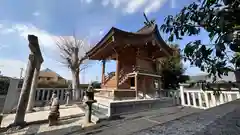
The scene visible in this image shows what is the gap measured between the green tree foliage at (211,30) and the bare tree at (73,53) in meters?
9.83

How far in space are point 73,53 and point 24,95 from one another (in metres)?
7.85

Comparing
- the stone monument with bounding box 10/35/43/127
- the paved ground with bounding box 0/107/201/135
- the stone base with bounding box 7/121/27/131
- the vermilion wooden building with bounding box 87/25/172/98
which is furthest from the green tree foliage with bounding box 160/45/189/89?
the stone base with bounding box 7/121/27/131

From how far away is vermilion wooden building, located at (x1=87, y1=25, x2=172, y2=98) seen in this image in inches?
213

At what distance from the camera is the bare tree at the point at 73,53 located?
10.3 metres

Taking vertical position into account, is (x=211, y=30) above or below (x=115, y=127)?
above

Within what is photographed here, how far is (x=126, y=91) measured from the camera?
5805 mm

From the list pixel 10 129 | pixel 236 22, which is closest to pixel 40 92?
pixel 10 129

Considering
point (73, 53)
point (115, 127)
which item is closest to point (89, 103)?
point (115, 127)

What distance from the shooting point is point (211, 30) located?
764mm

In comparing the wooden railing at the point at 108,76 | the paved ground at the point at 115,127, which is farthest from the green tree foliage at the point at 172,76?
the paved ground at the point at 115,127

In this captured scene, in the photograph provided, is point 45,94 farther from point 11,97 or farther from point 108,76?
point 108,76

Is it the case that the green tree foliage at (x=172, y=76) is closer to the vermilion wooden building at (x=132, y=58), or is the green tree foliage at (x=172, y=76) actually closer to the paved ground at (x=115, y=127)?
the vermilion wooden building at (x=132, y=58)

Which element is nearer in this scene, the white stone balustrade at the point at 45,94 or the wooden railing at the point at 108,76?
the white stone balustrade at the point at 45,94

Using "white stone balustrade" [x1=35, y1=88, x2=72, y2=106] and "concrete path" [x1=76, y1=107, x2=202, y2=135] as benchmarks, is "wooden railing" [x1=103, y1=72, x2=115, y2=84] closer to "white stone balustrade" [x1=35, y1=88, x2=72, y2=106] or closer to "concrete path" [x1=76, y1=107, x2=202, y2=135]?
"white stone balustrade" [x1=35, y1=88, x2=72, y2=106]
